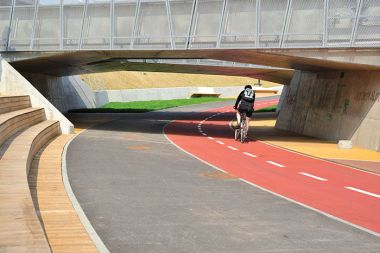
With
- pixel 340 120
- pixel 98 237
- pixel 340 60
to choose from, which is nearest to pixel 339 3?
pixel 340 60

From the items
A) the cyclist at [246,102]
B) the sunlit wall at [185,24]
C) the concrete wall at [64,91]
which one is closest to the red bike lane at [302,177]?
the cyclist at [246,102]

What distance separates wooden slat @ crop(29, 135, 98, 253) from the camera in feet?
19.6

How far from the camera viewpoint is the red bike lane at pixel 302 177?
8.83 meters

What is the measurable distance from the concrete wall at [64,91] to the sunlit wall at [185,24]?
6.25 meters

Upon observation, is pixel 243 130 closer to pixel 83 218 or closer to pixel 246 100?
pixel 246 100

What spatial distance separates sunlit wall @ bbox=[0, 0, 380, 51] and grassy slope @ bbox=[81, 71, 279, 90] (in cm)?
4193

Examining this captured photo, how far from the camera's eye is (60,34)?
23984 millimetres

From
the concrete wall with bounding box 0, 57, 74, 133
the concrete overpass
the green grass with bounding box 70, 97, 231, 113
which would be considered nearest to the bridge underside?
A: the concrete overpass

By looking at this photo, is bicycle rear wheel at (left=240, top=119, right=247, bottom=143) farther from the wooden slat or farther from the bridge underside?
the wooden slat

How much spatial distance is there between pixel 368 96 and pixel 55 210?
1503 cm

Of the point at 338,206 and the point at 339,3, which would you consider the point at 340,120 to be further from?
the point at 338,206

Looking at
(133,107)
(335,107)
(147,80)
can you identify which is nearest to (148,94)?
(133,107)

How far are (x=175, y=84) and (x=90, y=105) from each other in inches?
1718

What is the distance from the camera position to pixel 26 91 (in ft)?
73.2
